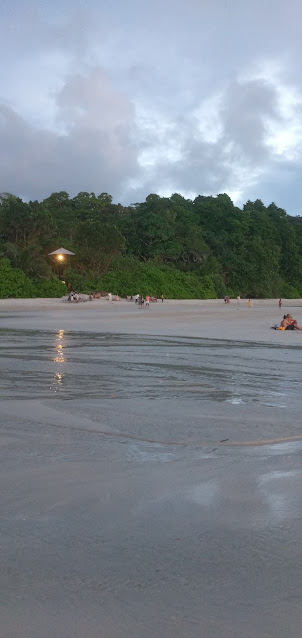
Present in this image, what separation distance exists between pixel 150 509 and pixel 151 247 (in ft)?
212

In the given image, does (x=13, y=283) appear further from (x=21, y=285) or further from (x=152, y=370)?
(x=152, y=370)

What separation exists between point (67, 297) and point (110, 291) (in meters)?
7.31

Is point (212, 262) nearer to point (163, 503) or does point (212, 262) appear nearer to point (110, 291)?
point (110, 291)

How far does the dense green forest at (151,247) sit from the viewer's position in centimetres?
4759

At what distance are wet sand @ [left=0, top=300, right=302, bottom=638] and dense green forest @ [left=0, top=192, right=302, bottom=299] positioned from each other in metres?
37.7

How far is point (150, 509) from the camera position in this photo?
4430mm

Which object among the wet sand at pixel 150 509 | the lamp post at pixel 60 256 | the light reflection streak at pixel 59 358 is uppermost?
the lamp post at pixel 60 256

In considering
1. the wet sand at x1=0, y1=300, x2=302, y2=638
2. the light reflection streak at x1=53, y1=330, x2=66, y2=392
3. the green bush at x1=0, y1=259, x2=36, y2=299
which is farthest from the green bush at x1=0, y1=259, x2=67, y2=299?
the wet sand at x1=0, y1=300, x2=302, y2=638

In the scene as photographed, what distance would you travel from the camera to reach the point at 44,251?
1984 inches

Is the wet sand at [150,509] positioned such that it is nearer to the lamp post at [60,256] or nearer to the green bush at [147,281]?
the lamp post at [60,256]

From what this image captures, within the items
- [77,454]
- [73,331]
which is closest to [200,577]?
[77,454]

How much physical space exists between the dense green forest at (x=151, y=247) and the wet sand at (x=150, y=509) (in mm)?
37661

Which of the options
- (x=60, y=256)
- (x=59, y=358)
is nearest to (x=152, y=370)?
(x=59, y=358)

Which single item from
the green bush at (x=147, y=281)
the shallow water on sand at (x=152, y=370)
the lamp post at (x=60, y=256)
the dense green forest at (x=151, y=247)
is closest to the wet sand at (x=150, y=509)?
the shallow water on sand at (x=152, y=370)
